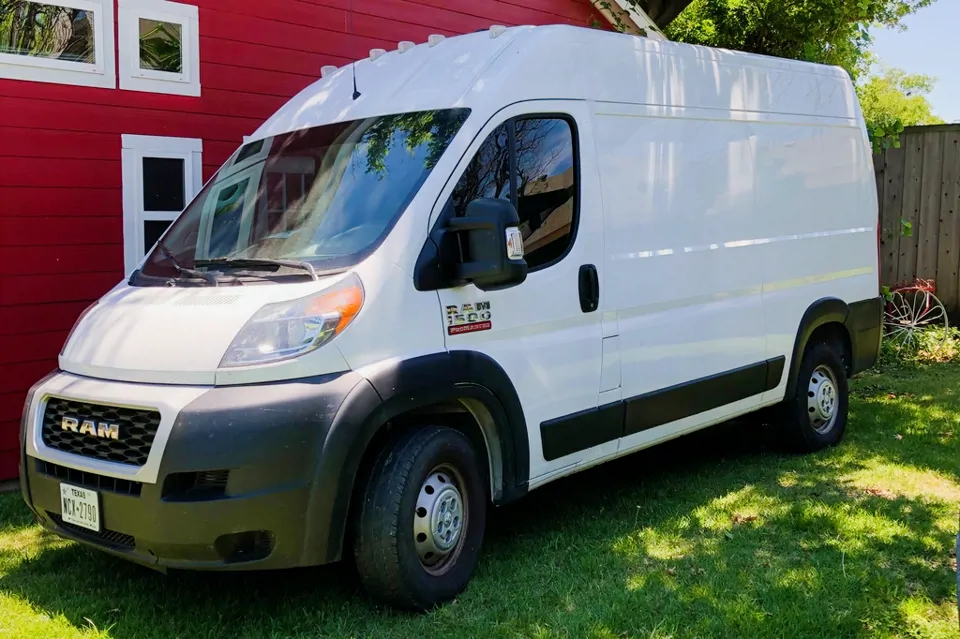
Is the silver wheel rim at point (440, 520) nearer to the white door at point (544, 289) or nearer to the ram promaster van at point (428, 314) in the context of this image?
the ram promaster van at point (428, 314)

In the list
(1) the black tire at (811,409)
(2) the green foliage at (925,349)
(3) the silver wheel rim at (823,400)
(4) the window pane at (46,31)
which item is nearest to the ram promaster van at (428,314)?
(1) the black tire at (811,409)

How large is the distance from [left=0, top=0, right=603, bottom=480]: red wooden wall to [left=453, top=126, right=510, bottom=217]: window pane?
345 cm

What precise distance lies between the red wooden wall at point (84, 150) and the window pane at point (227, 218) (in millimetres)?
2090

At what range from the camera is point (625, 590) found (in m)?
3.94

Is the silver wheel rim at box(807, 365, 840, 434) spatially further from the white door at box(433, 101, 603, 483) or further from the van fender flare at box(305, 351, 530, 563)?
the van fender flare at box(305, 351, 530, 563)

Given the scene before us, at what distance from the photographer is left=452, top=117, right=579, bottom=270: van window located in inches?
161

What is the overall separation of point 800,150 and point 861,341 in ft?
5.37

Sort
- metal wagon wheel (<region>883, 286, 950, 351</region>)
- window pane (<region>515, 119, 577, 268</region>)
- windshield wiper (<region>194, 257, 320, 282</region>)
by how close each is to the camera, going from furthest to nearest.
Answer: metal wagon wheel (<region>883, 286, 950, 351</region>) → window pane (<region>515, 119, 577, 268</region>) → windshield wiper (<region>194, 257, 320, 282</region>)

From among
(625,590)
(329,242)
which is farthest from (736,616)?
(329,242)

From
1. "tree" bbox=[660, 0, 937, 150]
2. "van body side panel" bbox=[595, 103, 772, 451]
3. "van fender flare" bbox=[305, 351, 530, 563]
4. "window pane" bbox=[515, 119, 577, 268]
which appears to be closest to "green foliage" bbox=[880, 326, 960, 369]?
"tree" bbox=[660, 0, 937, 150]

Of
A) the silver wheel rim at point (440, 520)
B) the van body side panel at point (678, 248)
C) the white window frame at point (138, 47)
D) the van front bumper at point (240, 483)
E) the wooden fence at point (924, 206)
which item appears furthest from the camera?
the wooden fence at point (924, 206)

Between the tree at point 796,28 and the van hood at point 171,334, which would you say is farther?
the tree at point 796,28

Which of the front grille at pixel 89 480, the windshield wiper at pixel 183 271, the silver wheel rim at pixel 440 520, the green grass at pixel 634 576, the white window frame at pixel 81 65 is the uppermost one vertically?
the white window frame at pixel 81 65

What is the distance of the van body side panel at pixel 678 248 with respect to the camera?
186 inches
